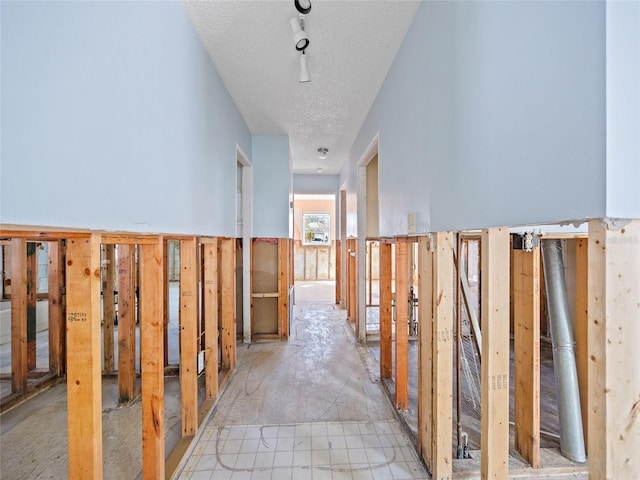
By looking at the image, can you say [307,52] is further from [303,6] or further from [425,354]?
[425,354]

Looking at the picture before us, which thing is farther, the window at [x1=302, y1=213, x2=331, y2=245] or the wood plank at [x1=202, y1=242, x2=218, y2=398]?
the window at [x1=302, y1=213, x2=331, y2=245]

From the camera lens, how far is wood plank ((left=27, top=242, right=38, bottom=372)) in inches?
135

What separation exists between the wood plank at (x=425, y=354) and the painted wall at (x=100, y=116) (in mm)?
1624

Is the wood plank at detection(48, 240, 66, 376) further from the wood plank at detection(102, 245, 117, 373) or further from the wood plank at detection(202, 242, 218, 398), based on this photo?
the wood plank at detection(202, 242, 218, 398)

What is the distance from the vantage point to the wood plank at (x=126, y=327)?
115 inches

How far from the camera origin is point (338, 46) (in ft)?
8.45

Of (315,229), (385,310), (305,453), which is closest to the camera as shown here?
(305,453)

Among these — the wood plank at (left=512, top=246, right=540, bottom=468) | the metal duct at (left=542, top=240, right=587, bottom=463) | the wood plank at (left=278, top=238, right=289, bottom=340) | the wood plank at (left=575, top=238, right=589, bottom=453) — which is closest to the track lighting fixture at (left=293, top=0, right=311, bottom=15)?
the wood plank at (left=512, top=246, right=540, bottom=468)

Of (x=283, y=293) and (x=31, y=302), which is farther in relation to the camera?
(x=283, y=293)

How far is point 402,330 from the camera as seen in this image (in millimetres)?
2840

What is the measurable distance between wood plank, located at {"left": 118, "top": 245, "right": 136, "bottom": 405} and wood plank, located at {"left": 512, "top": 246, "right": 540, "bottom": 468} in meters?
3.13
